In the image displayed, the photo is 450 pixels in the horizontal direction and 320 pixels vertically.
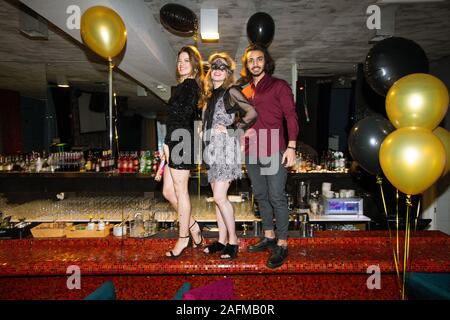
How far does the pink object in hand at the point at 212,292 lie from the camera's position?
150 cm

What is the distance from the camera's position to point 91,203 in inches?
177

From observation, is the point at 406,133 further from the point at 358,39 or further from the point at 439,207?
the point at 439,207

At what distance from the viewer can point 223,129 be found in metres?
2.32

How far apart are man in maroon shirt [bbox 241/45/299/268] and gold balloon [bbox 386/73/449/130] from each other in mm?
653

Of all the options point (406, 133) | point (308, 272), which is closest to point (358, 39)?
point (406, 133)

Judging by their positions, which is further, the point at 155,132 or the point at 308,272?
the point at 155,132

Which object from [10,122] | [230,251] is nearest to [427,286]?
[230,251]

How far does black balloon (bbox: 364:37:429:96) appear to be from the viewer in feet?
7.84

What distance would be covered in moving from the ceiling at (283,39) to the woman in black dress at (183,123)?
920 mm

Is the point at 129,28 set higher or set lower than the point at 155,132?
higher

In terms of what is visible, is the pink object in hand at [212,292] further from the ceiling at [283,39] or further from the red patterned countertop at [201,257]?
the ceiling at [283,39]

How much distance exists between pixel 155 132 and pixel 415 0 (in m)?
7.37

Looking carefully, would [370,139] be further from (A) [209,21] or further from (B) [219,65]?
(A) [209,21]
